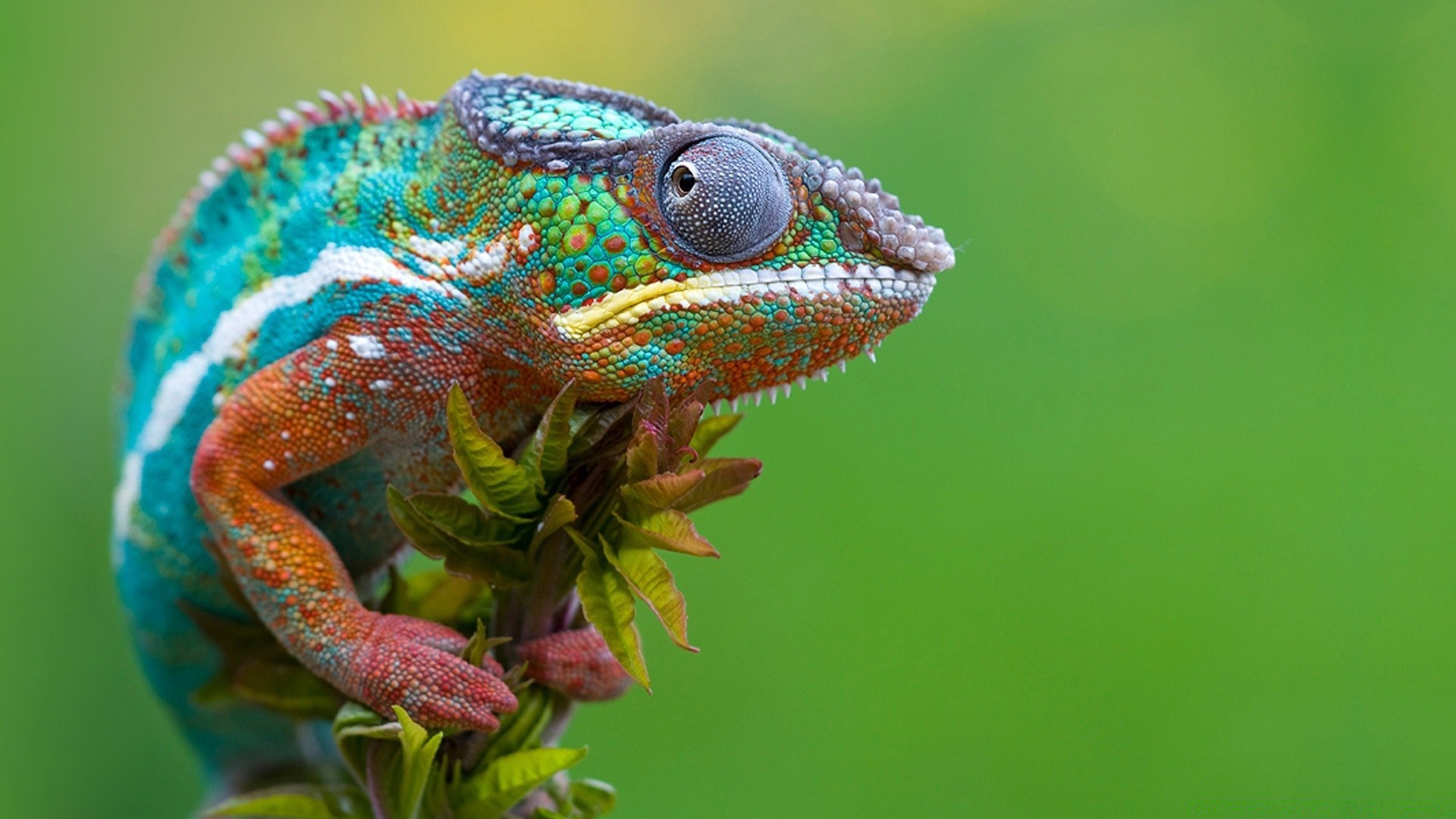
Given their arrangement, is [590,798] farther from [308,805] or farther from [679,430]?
[679,430]

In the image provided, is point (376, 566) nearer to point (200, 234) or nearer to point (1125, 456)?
point (200, 234)

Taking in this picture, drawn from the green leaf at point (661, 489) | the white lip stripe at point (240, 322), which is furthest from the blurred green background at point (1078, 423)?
the green leaf at point (661, 489)

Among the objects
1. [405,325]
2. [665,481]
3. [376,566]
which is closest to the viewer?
[665,481]

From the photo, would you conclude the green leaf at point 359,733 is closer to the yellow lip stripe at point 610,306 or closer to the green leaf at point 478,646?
the green leaf at point 478,646

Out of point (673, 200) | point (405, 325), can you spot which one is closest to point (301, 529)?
point (405, 325)

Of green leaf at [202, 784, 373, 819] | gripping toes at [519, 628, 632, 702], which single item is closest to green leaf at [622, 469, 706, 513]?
gripping toes at [519, 628, 632, 702]

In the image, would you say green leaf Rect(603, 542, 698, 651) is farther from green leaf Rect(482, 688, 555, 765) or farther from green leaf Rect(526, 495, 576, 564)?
green leaf Rect(482, 688, 555, 765)
